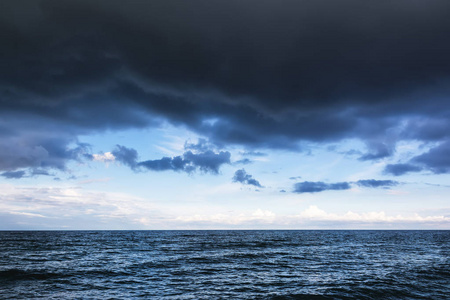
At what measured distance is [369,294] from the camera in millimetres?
25156

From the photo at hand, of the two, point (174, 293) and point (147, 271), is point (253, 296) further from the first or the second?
point (147, 271)

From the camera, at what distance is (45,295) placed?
24.2 meters

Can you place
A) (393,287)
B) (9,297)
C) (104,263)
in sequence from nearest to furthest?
(9,297), (393,287), (104,263)

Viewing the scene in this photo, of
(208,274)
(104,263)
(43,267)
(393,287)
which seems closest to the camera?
(393,287)

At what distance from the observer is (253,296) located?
23.8 meters

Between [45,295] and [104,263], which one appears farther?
[104,263]

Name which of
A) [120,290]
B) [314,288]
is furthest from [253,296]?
[120,290]

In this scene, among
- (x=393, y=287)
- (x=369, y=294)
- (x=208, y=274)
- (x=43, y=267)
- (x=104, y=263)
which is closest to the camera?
(x=369, y=294)

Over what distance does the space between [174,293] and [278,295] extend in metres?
8.89

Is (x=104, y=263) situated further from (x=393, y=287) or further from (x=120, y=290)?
(x=393, y=287)

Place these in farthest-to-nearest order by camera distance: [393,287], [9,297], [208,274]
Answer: [208,274], [393,287], [9,297]

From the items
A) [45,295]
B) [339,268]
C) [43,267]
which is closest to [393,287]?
[339,268]

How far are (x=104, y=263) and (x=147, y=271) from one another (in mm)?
10381

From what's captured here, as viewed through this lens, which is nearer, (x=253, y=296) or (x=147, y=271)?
(x=253, y=296)
